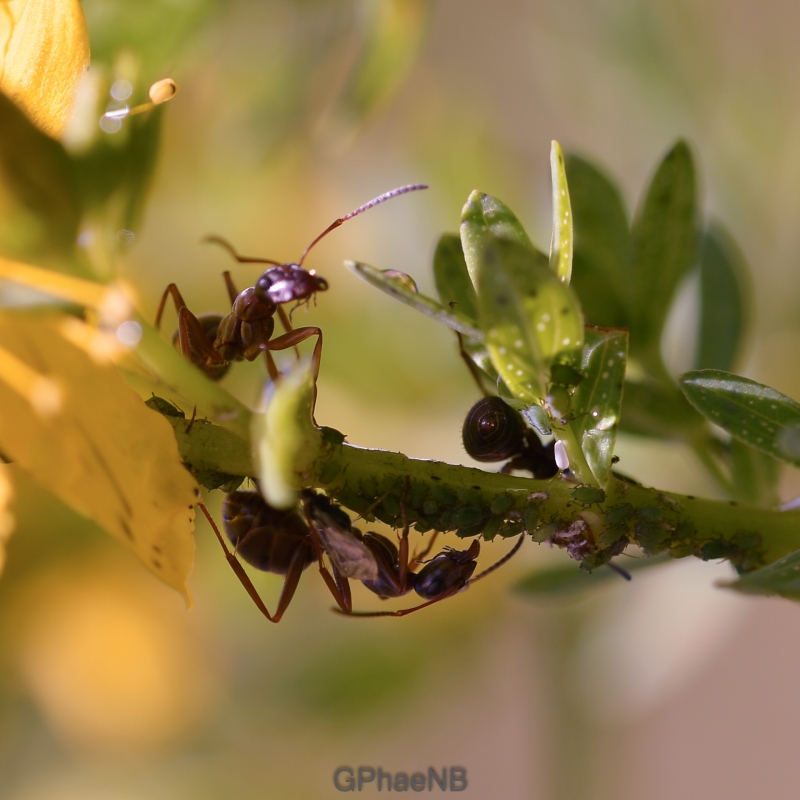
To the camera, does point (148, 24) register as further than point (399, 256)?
No

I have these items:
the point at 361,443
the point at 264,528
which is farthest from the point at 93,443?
the point at 361,443

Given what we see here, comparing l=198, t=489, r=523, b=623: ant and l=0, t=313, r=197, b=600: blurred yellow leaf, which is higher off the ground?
l=0, t=313, r=197, b=600: blurred yellow leaf

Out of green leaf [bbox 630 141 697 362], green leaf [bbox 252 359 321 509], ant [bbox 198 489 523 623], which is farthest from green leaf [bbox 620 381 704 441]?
green leaf [bbox 252 359 321 509]

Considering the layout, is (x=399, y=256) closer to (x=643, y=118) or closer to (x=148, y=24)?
(x=643, y=118)

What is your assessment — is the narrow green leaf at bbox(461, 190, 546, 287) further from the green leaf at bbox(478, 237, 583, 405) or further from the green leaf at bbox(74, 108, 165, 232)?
the green leaf at bbox(74, 108, 165, 232)

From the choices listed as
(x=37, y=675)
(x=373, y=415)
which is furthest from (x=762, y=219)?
(x=37, y=675)

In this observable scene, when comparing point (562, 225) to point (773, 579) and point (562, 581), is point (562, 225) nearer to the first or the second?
point (773, 579)

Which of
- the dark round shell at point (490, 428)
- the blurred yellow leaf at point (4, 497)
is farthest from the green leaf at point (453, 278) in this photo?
the blurred yellow leaf at point (4, 497)
